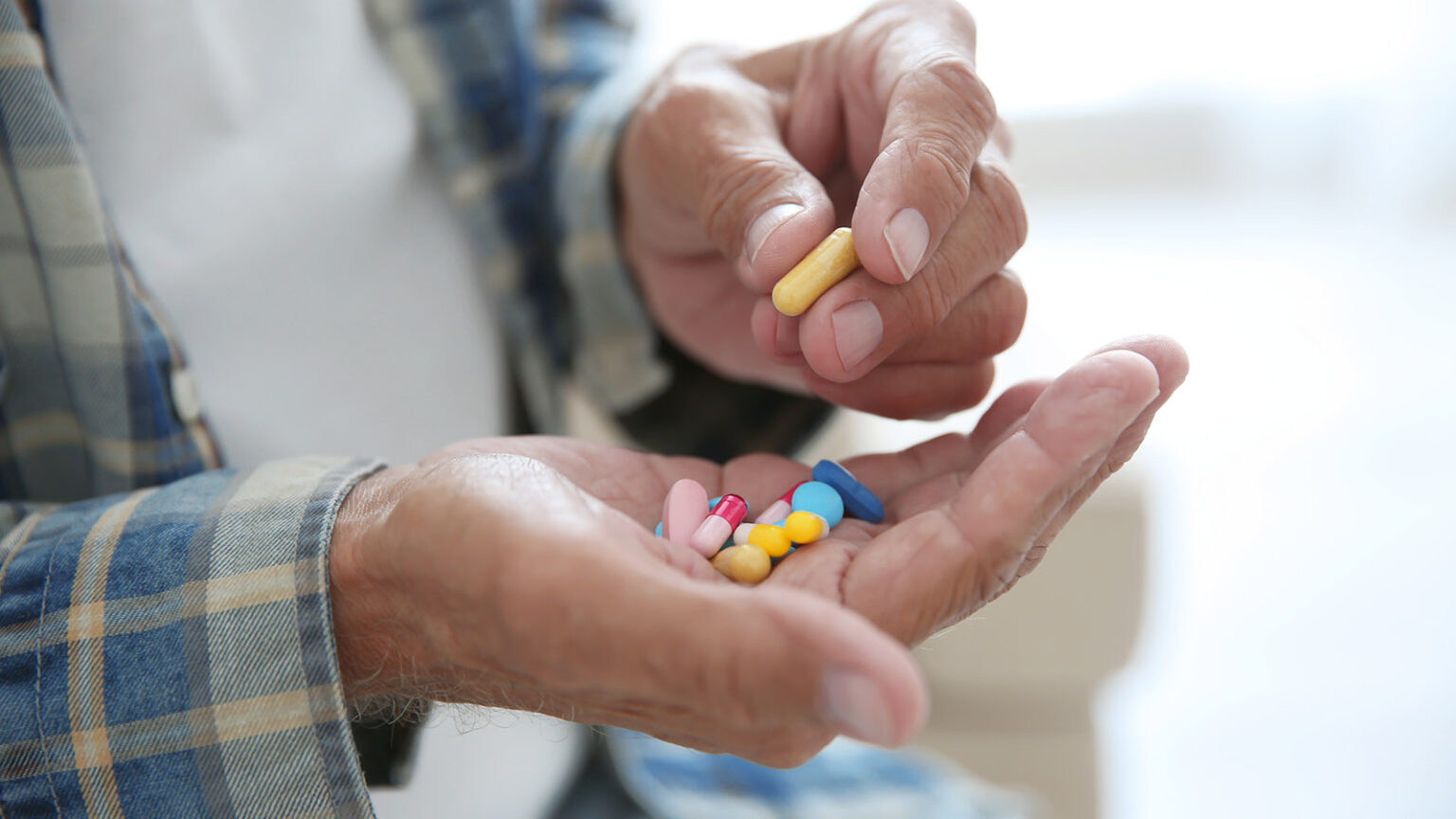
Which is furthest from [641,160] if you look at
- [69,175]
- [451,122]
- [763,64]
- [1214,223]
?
[1214,223]

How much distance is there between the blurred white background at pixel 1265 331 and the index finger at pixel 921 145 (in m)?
1.13

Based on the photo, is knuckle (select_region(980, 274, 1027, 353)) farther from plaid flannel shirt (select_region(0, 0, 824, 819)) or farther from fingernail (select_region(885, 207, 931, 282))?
plaid flannel shirt (select_region(0, 0, 824, 819))

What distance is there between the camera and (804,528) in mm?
665

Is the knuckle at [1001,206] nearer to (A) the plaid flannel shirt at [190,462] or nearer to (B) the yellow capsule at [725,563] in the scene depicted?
(B) the yellow capsule at [725,563]

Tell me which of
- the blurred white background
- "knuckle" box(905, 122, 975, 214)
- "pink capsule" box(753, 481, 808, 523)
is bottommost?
the blurred white background

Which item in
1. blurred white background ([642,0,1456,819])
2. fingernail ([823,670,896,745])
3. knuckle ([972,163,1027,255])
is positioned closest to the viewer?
fingernail ([823,670,896,745])

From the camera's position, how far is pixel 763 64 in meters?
0.93

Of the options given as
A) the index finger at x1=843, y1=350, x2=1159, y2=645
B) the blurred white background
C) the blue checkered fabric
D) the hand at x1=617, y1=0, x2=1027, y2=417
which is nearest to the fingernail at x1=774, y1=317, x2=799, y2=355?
the hand at x1=617, y1=0, x2=1027, y2=417

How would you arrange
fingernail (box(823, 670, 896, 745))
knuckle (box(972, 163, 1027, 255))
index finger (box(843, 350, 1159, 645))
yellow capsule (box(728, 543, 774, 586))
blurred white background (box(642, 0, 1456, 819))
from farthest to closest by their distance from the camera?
blurred white background (box(642, 0, 1456, 819)), knuckle (box(972, 163, 1027, 255)), yellow capsule (box(728, 543, 774, 586)), index finger (box(843, 350, 1159, 645)), fingernail (box(823, 670, 896, 745))

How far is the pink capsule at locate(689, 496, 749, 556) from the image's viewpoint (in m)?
0.67

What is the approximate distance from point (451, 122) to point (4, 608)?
69 centimetres

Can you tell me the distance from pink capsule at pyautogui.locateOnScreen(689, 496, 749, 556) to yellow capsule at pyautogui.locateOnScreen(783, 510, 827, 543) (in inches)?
1.9

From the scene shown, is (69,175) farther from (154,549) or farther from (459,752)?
(459,752)

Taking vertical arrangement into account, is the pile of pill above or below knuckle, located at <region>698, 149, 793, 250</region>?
below
